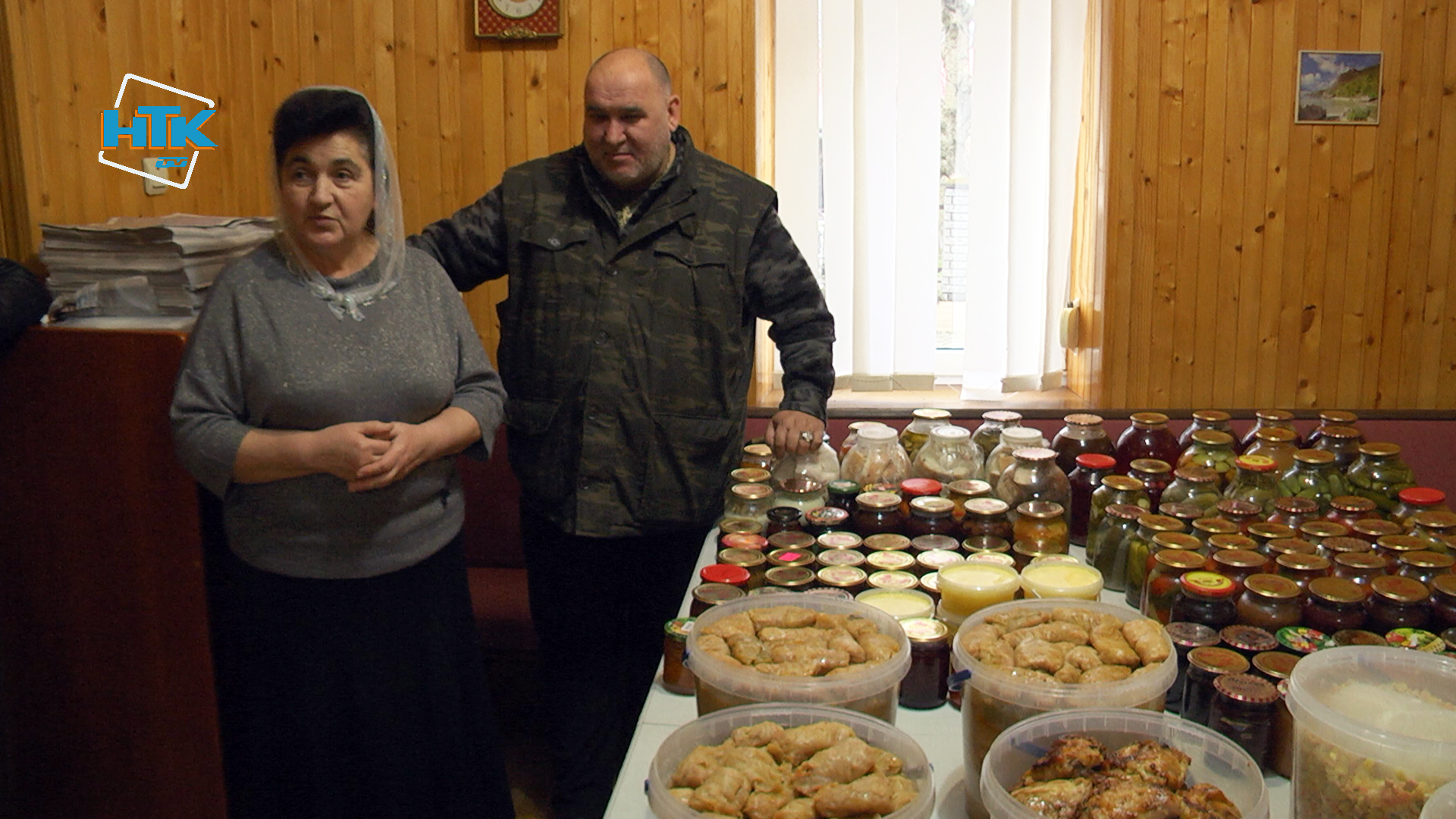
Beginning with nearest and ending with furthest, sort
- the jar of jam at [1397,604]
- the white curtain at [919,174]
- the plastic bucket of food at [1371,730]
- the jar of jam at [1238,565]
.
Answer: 1. the plastic bucket of food at [1371,730]
2. the jar of jam at [1397,604]
3. the jar of jam at [1238,565]
4. the white curtain at [919,174]

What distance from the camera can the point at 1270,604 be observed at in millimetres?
1437

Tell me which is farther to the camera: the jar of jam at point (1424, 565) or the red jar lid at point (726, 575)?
the red jar lid at point (726, 575)

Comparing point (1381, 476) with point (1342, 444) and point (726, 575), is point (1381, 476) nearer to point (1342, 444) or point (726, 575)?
point (1342, 444)

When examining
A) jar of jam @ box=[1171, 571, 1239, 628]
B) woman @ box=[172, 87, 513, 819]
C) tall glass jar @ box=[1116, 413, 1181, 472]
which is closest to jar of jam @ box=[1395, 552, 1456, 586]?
jar of jam @ box=[1171, 571, 1239, 628]

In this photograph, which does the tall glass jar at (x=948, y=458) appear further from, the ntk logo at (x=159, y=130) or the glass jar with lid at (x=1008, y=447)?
the ntk logo at (x=159, y=130)

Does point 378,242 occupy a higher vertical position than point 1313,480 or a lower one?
higher

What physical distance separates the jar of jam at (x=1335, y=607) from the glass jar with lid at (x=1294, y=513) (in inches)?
14.6

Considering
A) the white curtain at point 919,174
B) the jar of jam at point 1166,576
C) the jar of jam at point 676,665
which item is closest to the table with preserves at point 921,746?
the jar of jam at point 676,665

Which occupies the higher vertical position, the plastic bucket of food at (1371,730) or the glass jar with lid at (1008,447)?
the glass jar with lid at (1008,447)

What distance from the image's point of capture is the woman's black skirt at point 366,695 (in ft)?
6.42

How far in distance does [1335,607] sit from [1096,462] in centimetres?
68

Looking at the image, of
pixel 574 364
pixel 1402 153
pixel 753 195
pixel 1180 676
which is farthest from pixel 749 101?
pixel 1180 676

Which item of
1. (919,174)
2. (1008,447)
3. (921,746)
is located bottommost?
(921,746)

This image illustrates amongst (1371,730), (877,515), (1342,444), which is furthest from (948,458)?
(1371,730)
